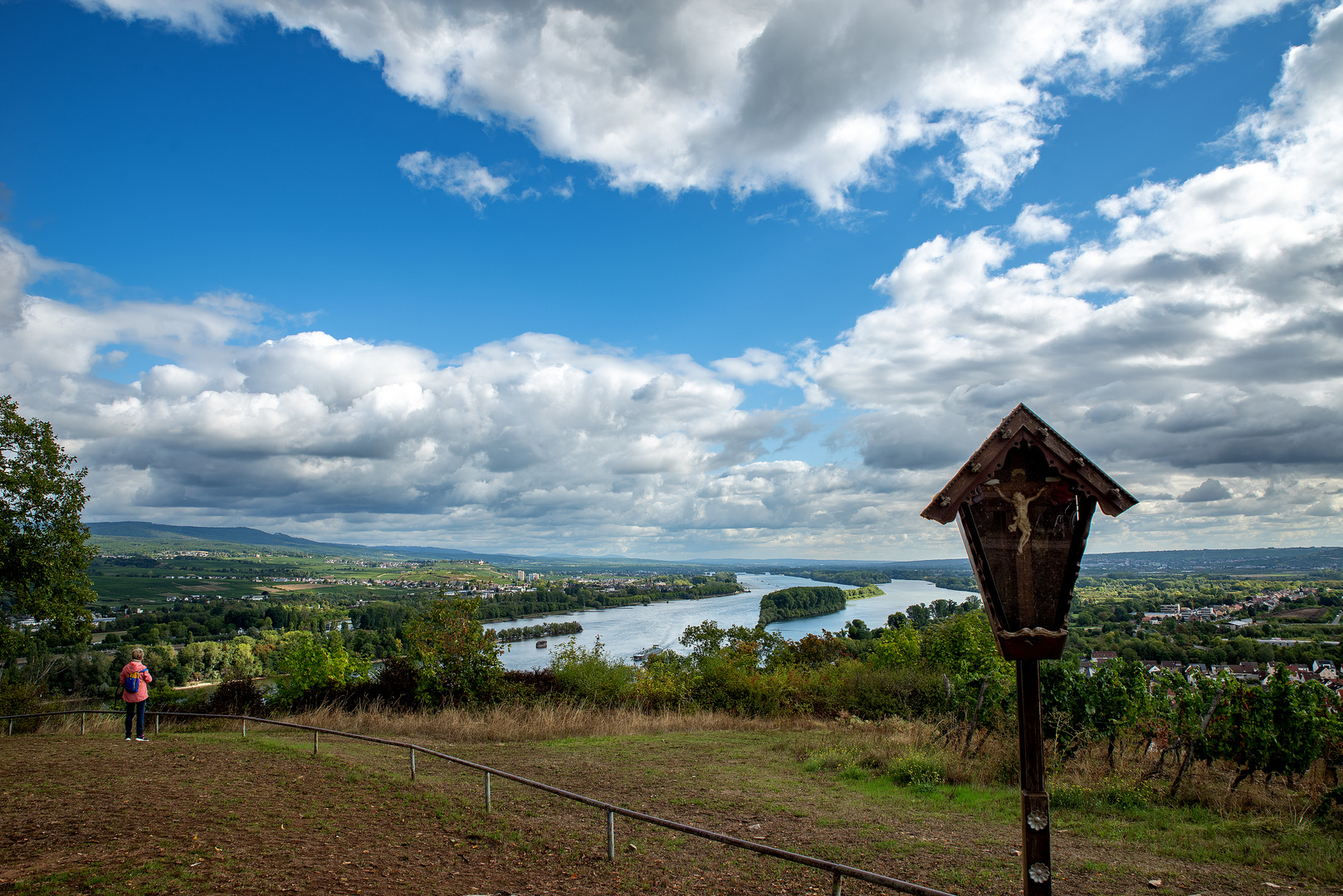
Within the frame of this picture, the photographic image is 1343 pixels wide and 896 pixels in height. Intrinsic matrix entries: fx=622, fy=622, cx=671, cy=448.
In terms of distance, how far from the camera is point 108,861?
5891 mm

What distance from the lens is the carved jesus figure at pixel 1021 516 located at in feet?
12.2

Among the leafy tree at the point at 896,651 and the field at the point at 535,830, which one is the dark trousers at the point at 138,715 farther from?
the leafy tree at the point at 896,651

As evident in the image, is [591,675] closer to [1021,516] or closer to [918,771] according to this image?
[918,771]

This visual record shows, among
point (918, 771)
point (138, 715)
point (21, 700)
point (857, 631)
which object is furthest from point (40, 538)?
point (857, 631)

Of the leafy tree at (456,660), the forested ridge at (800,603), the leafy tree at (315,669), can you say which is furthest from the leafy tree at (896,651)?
the forested ridge at (800,603)

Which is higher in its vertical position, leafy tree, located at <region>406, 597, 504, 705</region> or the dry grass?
leafy tree, located at <region>406, 597, 504, 705</region>

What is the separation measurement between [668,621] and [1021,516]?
77634 millimetres

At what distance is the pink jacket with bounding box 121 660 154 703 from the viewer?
1159 centimetres

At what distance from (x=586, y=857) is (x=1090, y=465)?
6.33 m

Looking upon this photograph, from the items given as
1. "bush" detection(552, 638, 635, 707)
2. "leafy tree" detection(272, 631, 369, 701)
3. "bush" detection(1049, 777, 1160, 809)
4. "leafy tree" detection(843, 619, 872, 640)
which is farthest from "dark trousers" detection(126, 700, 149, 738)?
"leafy tree" detection(843, 619, 872, 640)

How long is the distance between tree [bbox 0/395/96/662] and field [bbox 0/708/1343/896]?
9.26 m

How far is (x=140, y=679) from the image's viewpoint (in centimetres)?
1183

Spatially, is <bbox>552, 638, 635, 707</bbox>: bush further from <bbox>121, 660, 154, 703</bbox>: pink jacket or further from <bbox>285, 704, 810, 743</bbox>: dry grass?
<bbox>121, 660, 154, 703</bbox>: pink jacket

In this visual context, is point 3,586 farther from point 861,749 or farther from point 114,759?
point 861,749
